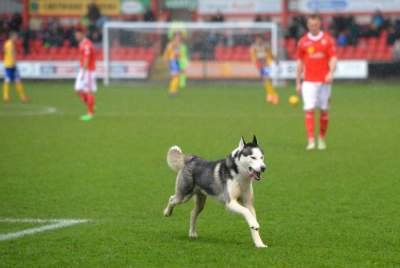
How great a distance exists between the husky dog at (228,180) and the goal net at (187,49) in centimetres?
3057

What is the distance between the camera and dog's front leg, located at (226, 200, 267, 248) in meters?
8.59

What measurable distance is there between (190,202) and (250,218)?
3.24m

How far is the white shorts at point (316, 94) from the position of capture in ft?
56.9

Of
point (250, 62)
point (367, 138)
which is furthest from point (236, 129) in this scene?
point (250, 62)

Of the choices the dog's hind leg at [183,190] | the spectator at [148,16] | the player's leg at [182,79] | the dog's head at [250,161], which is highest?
the spectator at [148,16]

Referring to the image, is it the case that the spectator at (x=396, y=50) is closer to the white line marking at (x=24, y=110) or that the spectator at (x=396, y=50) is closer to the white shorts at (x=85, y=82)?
the white line marking at (x=24, y=110)

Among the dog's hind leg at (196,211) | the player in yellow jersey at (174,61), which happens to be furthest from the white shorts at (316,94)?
the player in yellow jersey at (174,61)

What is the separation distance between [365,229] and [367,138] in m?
9.95

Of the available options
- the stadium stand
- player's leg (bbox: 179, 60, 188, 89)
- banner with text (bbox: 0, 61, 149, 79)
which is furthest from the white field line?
banner with text (bbox: 0, 61, 149, 79)

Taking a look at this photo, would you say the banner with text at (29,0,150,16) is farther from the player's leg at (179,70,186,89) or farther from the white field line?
the white field line

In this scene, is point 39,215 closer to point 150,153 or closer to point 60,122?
point 150,153

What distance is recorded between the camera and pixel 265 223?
10086 millimetres

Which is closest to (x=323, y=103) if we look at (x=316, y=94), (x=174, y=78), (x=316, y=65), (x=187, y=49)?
(x=316, y=94)

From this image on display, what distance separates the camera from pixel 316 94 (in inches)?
684
